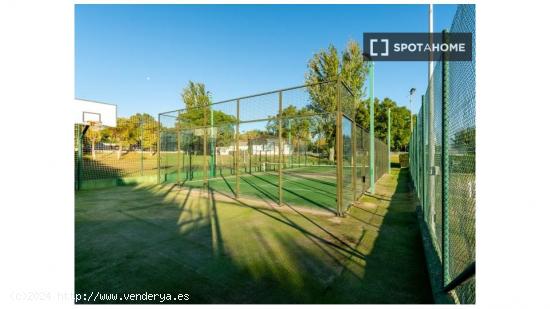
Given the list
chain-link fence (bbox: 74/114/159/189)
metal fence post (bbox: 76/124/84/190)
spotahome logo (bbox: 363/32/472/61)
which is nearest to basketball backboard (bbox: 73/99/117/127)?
chain-link fence (bbox: 74/114/159/189)

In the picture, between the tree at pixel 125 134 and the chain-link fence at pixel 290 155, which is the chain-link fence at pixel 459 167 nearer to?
the chain-link fence at pixel 290 155

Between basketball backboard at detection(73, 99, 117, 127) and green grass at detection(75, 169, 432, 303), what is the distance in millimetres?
7372

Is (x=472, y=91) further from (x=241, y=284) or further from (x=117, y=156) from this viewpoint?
(x=117, y=156)

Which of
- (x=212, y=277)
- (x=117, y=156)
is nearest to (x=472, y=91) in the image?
(x=212, y=277)

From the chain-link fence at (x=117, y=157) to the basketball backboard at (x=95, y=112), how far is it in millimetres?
655

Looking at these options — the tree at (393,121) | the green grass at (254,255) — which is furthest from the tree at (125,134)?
the tree at (393,121)

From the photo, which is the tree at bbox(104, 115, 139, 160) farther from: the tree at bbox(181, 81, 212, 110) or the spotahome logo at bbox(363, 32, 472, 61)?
the tree at bbox(181, 81, 212, 110)

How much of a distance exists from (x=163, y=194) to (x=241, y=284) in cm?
758

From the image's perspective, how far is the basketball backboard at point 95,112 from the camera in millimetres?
12156

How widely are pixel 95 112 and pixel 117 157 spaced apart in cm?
251

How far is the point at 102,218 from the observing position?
6168 mm

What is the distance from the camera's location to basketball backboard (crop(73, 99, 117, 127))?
39.9ft

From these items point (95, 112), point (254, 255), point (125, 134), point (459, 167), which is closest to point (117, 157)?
point (95, 112)

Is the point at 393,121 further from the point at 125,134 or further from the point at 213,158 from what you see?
the point at 125,134
